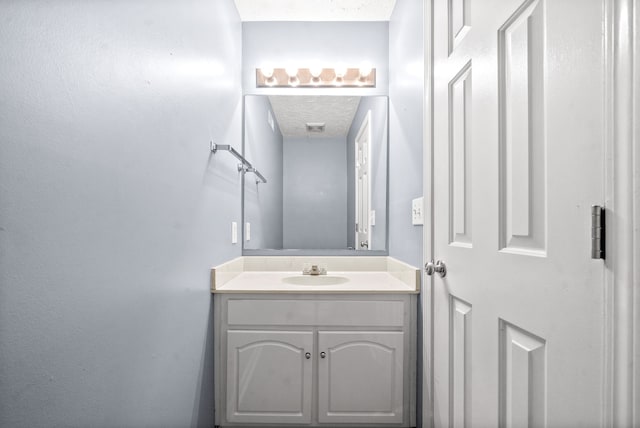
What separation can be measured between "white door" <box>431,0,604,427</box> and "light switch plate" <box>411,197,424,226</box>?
0.25 meters

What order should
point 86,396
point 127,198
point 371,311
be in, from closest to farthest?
1. point 86,396
2. point 127,198
3. point 371,311

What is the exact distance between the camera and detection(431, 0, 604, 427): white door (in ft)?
1.72

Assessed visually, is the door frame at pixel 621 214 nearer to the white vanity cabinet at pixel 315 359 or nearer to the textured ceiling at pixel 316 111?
the white vanity cabinet at pixel 315 359

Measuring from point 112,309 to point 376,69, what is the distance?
1.88 metres

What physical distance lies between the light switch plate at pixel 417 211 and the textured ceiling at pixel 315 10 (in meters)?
1.22

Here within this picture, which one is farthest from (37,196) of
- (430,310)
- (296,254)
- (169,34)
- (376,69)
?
(376,69)

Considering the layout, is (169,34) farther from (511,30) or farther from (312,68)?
(312,68)

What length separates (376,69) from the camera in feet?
6.57

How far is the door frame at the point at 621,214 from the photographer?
45cm

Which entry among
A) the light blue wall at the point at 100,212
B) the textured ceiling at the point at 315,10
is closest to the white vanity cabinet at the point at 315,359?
the light blue wall at the point at 100,212

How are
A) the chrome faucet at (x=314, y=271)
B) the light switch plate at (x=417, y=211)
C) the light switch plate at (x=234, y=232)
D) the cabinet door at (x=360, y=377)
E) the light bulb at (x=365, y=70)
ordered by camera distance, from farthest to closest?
the light bulb at (x=365, y=70), the chrome faucet at (x=314, y=271), the light switch plate at (x=234, y=232), the cabinet door at (x=360, y=377), the light switch plate at (x=417, y=211)

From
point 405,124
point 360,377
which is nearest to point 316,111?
point 405,124

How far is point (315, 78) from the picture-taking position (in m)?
1.99

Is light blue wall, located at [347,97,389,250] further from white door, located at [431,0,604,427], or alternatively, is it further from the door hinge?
the door hinge
